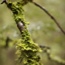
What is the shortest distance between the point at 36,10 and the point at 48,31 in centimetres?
42

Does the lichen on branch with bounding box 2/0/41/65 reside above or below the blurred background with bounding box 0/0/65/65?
below

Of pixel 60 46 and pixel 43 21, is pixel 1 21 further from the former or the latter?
pixel 60 46

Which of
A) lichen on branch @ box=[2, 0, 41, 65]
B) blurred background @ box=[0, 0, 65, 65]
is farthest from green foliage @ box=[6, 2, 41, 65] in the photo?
blurred background @ box=[0, 0, 65, 65]

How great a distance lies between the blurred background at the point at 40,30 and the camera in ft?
11.3

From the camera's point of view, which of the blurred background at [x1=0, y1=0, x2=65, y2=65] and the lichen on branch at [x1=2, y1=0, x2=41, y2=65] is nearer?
the lichen on branch at [x1=2, y1=0, x2=41, y2=65]

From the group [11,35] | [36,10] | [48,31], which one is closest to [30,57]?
[11,35]

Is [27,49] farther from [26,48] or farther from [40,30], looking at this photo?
[40,30]

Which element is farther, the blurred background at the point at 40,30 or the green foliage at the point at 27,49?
the blurred background at the point at 40,30

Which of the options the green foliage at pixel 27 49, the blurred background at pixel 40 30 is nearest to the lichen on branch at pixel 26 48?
the green foliage at pixel 27 49

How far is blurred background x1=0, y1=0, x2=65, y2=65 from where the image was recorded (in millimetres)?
3452

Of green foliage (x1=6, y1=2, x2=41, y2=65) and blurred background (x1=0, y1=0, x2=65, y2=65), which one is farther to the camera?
blurred background (x1=0, y1=0, x2=65, y2=65)

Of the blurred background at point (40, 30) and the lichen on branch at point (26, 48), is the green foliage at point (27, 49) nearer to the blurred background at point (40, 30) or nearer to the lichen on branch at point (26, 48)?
the lichen on branch at point (26, 48)

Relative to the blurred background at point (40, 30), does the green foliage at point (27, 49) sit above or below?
below

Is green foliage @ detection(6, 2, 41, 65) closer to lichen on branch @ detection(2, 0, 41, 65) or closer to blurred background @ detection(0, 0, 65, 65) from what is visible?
lichen on branch @ detection(2, 0, 41, 65)
